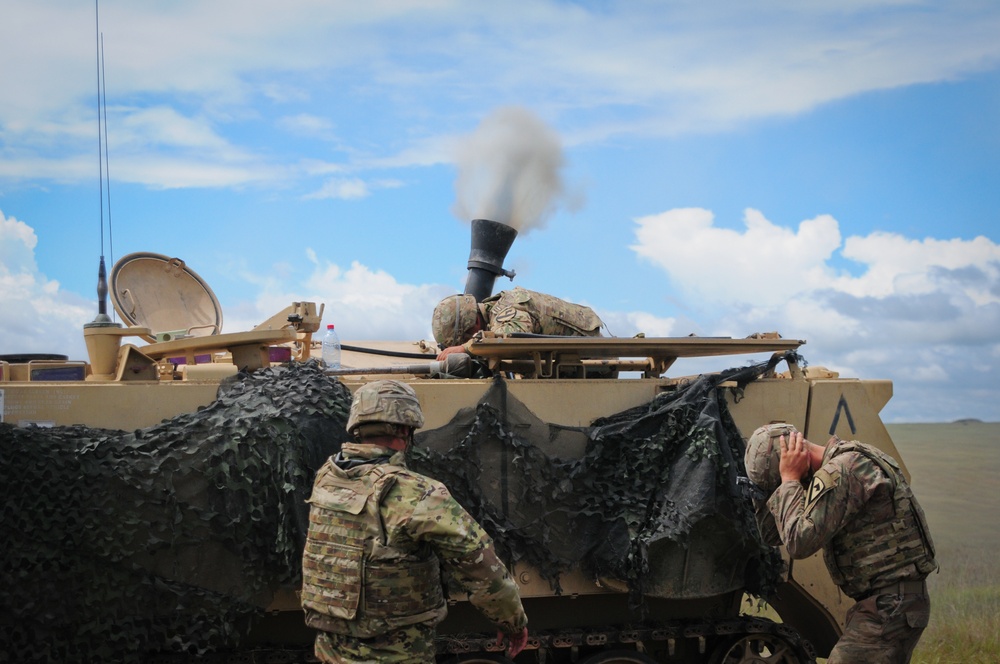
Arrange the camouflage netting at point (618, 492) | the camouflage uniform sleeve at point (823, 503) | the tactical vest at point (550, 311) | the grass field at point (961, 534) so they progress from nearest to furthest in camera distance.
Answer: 1. the camouflage uniform sleeve at point (823, 503)
2. the camouflage netting at point (618, 492)
3. the tactical vest at point (550, 311)
4. the grass field at point (961, 534)

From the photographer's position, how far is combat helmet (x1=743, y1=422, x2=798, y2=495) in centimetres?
518

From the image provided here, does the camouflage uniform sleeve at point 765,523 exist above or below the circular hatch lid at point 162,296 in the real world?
below

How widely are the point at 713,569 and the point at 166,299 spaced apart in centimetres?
464

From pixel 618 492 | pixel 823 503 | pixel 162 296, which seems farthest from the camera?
pixel 162 296

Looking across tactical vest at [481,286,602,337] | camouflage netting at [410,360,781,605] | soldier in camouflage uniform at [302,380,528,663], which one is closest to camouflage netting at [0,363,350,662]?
camouflage netting at [410,360,781,605]

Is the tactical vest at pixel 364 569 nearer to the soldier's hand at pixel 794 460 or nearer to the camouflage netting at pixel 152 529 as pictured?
the camouflage netting at pixel 152 529

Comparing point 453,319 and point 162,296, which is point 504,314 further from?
point 162,296

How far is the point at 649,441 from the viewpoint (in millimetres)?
6262

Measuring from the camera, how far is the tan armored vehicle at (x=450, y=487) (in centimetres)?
548

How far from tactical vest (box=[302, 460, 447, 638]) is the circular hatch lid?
12.9 ft

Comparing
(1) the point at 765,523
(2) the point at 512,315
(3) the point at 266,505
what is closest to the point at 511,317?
(2) the point at 512,315

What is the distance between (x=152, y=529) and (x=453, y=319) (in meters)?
2.60

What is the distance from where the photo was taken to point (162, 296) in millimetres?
8234

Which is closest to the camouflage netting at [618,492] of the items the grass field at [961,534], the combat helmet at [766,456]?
the combat helmet at [766,456]
